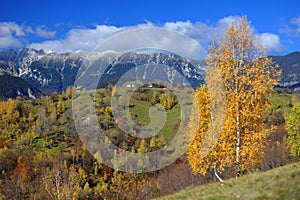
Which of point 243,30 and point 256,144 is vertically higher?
point 243,30

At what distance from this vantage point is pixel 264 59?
985 inches

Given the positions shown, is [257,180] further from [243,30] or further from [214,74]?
[243,30]

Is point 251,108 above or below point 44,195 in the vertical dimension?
above

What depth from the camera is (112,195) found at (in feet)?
513

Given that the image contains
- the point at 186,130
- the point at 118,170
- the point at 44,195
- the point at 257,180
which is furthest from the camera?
the point at 118,170

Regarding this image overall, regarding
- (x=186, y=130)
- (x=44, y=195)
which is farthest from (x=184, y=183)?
(x=186, y=130)

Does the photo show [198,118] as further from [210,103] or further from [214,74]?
[214,74]

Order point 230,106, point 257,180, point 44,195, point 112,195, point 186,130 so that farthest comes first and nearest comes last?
1. point 112,195
2. point 44,195
3. point 186,130
4. point 230,106
5. point 257,180

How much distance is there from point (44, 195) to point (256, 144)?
125 meters

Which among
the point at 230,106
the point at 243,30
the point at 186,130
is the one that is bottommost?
the point at 186,130

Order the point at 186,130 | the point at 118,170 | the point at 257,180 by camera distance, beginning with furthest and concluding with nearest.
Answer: the point at 118,170
the point at 186,130
the point at 257,180

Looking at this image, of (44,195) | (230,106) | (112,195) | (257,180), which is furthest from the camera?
(112,195)

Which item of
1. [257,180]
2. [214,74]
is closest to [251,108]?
[214,74]

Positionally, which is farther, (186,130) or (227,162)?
(186,130)
